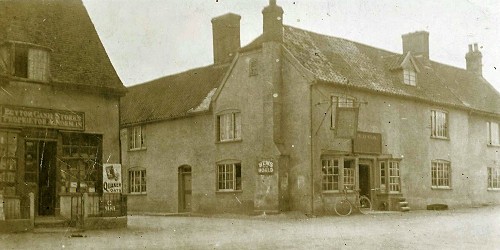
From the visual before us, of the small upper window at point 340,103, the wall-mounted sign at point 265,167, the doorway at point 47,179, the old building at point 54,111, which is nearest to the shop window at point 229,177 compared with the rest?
the wall-mounted sign at point 265,167

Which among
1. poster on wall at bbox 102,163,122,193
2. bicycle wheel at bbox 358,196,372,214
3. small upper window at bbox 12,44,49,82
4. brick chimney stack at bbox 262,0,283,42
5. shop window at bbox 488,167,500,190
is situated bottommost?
bicycle wheel at bbox 358,196,372,214

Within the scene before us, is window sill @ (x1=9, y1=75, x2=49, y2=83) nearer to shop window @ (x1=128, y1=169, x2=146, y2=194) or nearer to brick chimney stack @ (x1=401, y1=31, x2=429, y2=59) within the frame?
shop window @ (x1=128, y1=169, x2=146, y2=194)

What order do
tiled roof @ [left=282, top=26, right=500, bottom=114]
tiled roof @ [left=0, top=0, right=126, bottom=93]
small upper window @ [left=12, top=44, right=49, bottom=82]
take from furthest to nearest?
tiled roof @ [left=282, top=26, right=500, bottom=114], tiled roof @ [left=0, top=0, right=126, bottom=93], small upper window @ [left=12, top=44, right=49, bottom=82]

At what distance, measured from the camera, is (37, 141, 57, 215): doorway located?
19734mm

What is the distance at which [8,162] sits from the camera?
18.3m

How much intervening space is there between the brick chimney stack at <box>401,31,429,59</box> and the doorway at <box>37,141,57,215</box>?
25.5 meters

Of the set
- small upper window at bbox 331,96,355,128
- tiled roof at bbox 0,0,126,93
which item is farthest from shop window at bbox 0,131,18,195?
small upper window at bbox 331,96,355,128

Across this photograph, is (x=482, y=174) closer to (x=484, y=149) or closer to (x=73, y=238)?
(x=484, y=149)

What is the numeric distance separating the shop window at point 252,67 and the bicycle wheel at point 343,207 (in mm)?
7394

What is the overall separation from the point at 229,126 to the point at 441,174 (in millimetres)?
13078

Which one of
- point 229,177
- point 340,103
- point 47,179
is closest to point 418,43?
point 340,103

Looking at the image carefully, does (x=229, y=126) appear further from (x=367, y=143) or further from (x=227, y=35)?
(x=367, y=143)

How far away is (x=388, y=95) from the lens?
99.3ft

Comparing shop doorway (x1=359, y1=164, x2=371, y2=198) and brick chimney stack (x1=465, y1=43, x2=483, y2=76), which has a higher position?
brick chimney stack (x1=465, y1=43, x2=483, y2=76)
